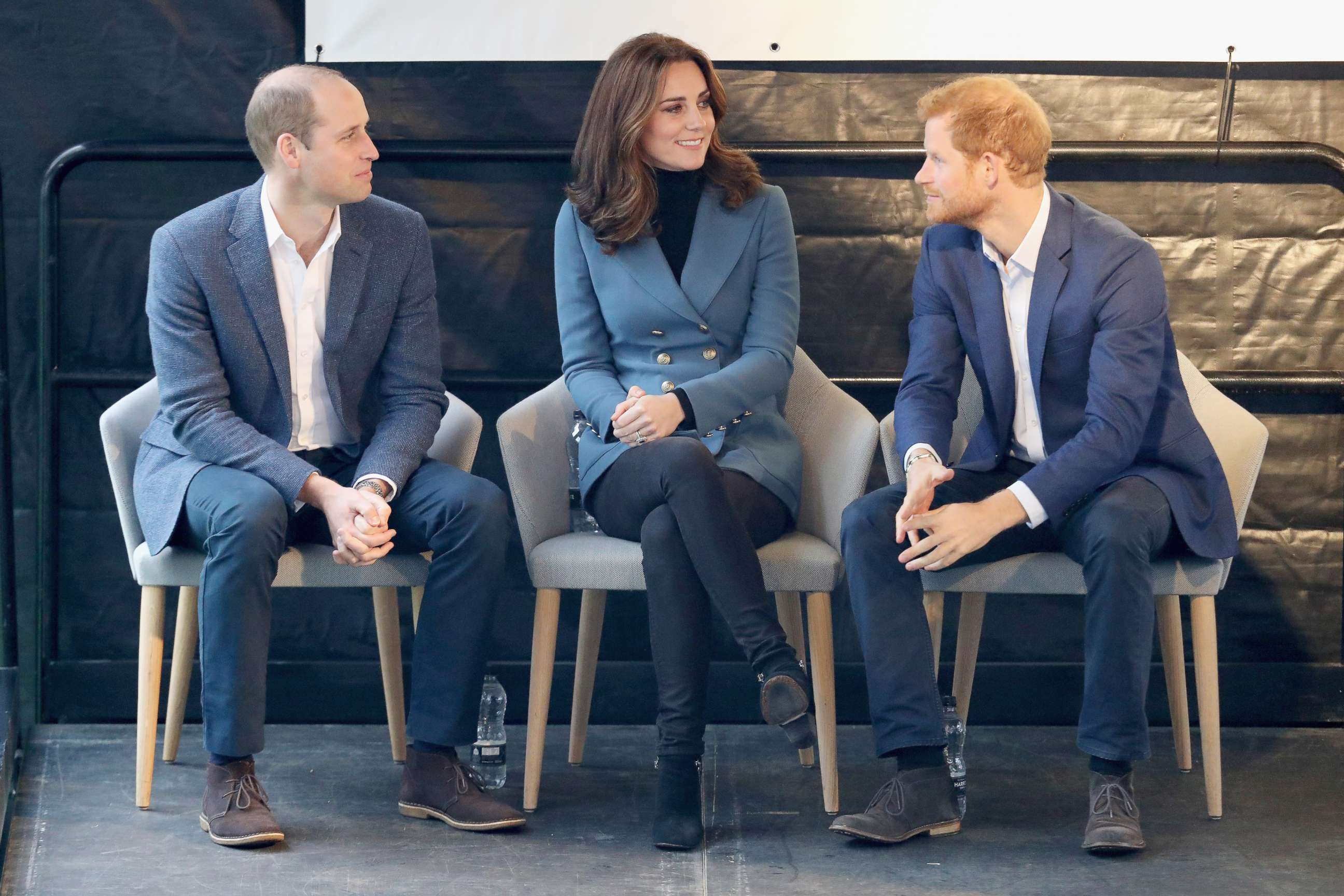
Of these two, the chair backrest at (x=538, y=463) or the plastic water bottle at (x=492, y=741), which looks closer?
the chair backrest at (x=538, y=463)

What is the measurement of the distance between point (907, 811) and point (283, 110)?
5.77 feet

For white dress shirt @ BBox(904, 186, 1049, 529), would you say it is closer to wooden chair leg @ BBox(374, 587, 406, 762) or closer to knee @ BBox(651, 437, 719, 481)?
knee @ BBox(651, 437, 719, 481)

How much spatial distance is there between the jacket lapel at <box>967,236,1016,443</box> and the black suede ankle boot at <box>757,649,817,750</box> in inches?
27.0

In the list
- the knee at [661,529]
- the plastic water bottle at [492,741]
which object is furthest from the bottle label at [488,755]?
the knee at [661,529]

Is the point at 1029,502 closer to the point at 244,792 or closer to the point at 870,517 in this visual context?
the point at 870,517

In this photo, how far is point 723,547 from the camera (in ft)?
8.34

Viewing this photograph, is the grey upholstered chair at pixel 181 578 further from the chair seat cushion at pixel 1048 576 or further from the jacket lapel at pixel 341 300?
the chair seat cushion at pixel 1048 576

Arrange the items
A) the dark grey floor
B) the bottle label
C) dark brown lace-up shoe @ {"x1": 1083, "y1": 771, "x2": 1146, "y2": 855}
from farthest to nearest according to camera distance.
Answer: the bottle label < dark brown lace-up shoe @ {"x1": 1083, "y1": 771, "x2": 1146, "y2": 855} < the dark grey floor

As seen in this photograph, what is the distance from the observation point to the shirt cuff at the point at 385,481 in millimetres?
2701

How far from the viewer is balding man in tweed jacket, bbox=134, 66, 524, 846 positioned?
2.56 m

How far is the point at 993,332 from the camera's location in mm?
2750

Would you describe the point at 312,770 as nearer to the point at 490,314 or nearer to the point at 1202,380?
the point at 490,314

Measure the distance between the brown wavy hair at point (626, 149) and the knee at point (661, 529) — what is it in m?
0.62

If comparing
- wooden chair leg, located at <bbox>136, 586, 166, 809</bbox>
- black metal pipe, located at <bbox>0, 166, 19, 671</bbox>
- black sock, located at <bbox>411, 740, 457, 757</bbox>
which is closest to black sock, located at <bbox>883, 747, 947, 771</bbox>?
black sock, located at <bbox>411, 740, 457, 757</bbox>
